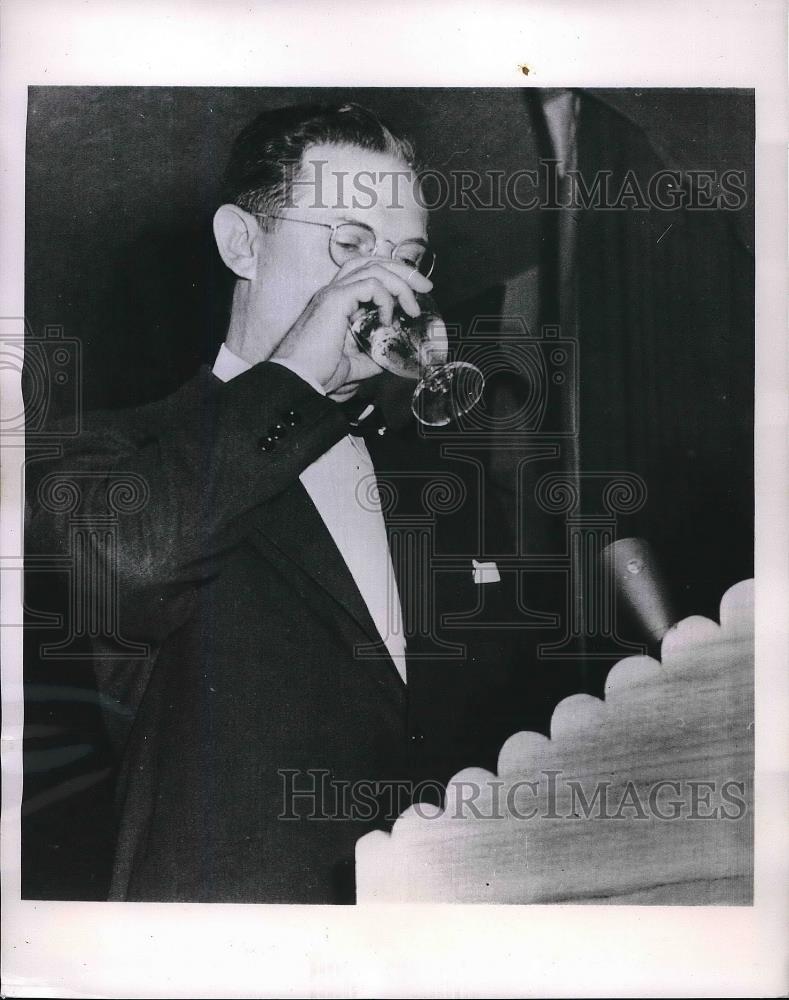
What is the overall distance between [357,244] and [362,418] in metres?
0.22

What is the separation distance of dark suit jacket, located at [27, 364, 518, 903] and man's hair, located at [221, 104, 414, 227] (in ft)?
0.75

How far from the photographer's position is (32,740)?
103 cm

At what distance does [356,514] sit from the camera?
1.01 m

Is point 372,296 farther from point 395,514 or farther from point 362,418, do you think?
point 395,514

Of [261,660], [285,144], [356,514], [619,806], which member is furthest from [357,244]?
[619,806]

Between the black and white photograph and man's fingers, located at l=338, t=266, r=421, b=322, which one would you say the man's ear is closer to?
the black and white photograph

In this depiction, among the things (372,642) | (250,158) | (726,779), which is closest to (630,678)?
(726,779)

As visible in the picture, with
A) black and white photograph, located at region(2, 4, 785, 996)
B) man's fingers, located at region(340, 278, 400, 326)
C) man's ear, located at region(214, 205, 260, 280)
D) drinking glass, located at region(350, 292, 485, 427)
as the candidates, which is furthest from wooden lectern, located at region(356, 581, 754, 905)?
man's ear, located at region(214, 205, 260, 280)

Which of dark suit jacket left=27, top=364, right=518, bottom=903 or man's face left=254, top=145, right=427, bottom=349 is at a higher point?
man's face left=254, top=145, right=427, bottom=349

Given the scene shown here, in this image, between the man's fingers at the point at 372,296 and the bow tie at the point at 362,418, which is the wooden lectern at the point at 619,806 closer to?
the bow tie at the point at 362,418

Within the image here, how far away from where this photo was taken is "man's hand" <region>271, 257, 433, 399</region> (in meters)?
1.01

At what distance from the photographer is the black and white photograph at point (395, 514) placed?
101cm

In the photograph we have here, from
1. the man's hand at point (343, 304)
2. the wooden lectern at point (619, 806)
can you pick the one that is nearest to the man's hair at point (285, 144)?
the man's hand at point (343, 304)

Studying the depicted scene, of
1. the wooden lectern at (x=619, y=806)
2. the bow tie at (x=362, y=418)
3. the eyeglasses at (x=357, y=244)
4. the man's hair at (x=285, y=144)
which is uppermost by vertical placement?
the man's hair at (x=285, y=144)
